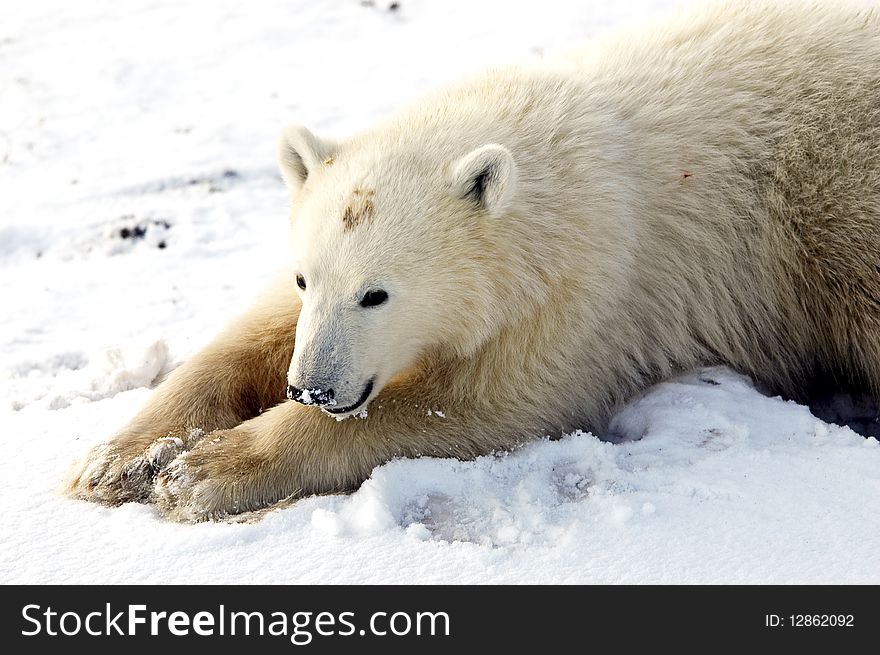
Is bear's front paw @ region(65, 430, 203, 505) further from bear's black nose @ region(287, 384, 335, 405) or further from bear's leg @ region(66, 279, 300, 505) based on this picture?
bear's black nose @ region(287, 384, 335, 405)

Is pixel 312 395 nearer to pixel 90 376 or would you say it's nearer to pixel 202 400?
pixel 202 400

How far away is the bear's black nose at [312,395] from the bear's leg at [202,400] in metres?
0.69

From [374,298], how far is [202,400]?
3.55 ft

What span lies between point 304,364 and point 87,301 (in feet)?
10.3

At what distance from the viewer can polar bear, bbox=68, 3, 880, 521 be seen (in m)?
4.05

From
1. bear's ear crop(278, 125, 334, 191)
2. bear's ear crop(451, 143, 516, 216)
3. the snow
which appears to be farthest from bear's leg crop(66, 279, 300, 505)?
bear's ear crop(451, 143, 516, 216)

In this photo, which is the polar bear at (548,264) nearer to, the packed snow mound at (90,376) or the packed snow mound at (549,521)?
the packed snow mound at (549,521)

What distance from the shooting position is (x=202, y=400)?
4586 mm

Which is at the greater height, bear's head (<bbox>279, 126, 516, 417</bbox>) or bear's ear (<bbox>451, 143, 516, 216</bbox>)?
bear's ear (<bbox>451, 143, 516, 216</bbox>)

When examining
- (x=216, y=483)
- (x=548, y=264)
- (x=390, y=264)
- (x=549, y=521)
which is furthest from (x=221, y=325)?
(x=549, y=521)

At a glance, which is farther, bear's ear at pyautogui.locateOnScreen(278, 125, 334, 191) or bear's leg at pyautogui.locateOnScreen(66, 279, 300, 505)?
bear's ear at pyautogui.locateOnScreen(278, 125, 334, 191)

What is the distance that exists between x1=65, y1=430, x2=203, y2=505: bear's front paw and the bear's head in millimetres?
677

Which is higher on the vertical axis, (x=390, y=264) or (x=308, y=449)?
(x=390, y=264)

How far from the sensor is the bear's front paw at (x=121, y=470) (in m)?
4.00
